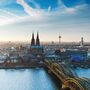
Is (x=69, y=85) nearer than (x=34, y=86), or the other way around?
(x=69, y=85)

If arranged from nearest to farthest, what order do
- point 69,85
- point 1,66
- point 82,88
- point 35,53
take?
point 82,88
point 69,85
point 1,66
point 35,53

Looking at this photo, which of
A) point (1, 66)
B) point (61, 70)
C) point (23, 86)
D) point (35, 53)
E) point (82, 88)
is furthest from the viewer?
point (35, 53)

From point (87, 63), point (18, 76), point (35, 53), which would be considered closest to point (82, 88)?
point (18, 76)

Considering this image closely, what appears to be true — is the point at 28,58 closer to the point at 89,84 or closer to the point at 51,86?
the point at 51,86

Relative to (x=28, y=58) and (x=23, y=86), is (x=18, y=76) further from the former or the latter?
(x=28, y=58)

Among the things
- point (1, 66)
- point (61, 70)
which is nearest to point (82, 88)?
point (61, 70)

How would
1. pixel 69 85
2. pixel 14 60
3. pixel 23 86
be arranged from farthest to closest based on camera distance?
pixel 14 60 → pixel 23 86 → pixel 69 85

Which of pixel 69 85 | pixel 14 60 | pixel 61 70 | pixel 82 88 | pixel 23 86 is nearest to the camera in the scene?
pixel 82 88

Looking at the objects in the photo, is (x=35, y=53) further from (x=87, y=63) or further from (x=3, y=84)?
(x=3, y=84)
